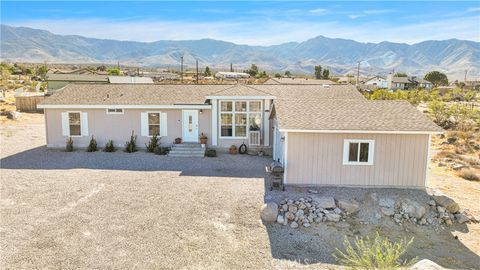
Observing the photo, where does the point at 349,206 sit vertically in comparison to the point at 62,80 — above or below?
below

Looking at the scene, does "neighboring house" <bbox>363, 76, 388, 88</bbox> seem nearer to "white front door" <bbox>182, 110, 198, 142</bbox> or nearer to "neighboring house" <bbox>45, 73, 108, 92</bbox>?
"neighboring house" <bbox>45, 73, 108, 92</bbox>

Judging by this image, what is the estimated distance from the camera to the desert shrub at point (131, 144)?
63.2 ft

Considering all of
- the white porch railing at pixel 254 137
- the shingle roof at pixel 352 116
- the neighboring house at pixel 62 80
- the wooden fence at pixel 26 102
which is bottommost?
the white porch railing at pixel 254 137

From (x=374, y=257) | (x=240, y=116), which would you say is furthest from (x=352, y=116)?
(x=240, y=116)

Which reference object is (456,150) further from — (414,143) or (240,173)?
(240,173)

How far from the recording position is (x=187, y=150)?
18.9 m

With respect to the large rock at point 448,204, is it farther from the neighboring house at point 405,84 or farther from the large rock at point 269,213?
the neighboring house at point 405,84

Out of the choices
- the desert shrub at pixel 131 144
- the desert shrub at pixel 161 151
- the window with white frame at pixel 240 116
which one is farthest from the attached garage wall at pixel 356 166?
the desert shrub at pixel 131 144

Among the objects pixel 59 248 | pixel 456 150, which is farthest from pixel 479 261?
pixel 456 150

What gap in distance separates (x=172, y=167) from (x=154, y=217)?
5719 millimetres

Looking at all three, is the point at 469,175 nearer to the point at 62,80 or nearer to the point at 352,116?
the point at 352,116

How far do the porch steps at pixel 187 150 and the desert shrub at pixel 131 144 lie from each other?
7.26ft

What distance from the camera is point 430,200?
12406mm

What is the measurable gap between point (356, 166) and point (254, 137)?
266 inches
